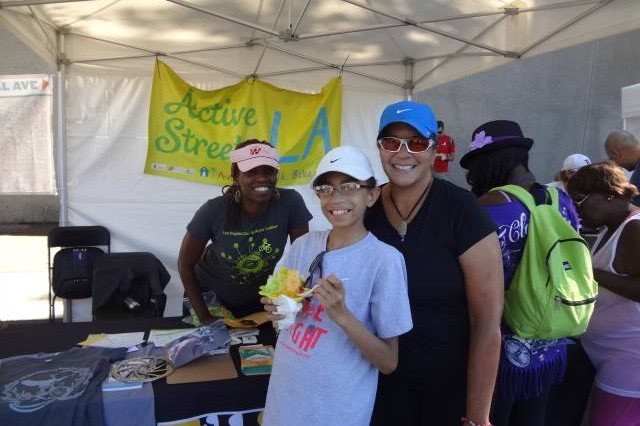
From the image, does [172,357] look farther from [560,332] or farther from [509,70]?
[509,70]

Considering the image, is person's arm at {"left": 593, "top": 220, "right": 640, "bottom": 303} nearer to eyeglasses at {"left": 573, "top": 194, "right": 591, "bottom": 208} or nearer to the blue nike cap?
eyeglasses at {"left": 573, "top": 194, "right": 591, "bottom": 208}

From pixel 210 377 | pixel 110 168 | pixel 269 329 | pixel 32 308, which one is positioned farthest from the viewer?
pixel 32 308

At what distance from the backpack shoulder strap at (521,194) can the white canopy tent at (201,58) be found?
194cm

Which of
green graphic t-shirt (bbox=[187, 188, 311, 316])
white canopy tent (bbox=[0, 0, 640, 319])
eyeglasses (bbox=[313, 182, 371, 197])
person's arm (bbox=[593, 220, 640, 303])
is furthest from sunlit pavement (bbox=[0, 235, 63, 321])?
person's arm (bbox=[593, 220, 640, 303])

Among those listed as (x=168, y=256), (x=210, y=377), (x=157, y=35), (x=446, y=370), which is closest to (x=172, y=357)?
(x=210, y=377)

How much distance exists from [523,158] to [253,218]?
138 cm

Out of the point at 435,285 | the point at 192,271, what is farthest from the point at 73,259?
the point at 435,285

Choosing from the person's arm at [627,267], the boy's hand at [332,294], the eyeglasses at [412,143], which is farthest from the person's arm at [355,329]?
the person's arm at [627,267]

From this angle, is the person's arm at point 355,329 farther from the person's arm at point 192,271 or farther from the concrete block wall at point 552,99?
the concrete block wall at point 552,99

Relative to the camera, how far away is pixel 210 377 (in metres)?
1.87

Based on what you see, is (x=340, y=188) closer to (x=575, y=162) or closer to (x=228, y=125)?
(x=228, y=125)

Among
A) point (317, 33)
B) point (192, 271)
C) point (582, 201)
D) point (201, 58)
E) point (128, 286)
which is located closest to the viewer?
point (582, 201)

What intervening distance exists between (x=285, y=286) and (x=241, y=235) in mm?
1220

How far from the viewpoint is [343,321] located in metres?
1.22
